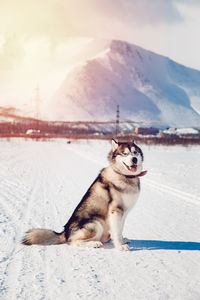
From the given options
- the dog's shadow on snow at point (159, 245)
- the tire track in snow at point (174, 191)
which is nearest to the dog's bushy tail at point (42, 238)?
the dog's shadow on snow at point (159, 245)

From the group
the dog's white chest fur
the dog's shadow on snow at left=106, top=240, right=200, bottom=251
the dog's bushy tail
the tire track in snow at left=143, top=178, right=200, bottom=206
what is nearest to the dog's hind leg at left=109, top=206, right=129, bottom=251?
the dog's white chest fur

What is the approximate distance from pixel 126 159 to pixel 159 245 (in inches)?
56.6

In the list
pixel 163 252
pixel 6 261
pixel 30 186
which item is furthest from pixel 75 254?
pixel 30 186

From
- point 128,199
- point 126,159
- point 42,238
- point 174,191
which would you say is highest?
point 126,159

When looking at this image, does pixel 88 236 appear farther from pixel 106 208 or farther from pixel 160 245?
pixel 160 245

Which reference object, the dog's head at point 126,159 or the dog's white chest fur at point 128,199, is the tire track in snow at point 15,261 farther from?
the dog's head at point 126,159

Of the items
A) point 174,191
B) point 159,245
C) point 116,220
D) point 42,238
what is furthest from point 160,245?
point 174,191

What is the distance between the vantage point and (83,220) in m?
4.18

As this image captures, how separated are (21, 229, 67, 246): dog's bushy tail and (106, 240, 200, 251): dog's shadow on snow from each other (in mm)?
732

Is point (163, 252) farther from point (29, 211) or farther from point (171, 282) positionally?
point (29, 211)

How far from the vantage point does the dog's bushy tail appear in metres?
4.25

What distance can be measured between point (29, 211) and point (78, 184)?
3813mm

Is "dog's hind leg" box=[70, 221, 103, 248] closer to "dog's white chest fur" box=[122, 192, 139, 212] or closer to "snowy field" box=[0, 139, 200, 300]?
"snowy field" box=[0, 139, 200, 300]

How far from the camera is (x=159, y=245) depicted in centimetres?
461
